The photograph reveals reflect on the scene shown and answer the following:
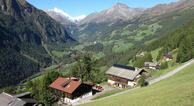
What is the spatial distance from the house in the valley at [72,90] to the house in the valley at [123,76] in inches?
860

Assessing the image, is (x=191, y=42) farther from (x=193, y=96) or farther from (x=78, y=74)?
(x=193, y=96)

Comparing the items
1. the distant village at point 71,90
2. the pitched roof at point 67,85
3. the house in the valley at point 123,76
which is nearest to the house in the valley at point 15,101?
the distant village at point 71,90

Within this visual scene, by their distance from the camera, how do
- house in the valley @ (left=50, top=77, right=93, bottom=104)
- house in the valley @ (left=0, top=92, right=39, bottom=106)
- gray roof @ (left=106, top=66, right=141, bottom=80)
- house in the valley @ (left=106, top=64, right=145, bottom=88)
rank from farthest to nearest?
1. gray roof @ (left=106, top=66, right=141, bottom=80)
2. house in the valley @ (left=106, top=64, right=145, bottom=88)
3. house in the valley @ (left=50, top=77, right=93, bottom=104)
4. house in the valley @ (left=0, top=92, right=39, bottom=106)

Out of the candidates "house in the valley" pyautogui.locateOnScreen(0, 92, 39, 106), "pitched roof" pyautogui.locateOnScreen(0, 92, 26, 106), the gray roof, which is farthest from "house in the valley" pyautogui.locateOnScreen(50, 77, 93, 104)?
the gray roof

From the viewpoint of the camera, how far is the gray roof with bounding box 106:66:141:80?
437 feet

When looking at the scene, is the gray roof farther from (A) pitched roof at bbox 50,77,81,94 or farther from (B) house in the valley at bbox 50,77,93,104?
(A) pitched roof at bbox 50,77,81,94

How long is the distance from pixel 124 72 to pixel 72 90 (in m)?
35.5

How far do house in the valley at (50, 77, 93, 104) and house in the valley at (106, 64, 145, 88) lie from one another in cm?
2185

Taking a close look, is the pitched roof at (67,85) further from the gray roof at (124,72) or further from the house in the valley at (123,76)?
the gray roof at (124,72)

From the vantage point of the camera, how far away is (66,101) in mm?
112188

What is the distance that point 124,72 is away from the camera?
13950 centimetres

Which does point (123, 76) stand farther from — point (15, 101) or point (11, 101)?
point (11, 101)

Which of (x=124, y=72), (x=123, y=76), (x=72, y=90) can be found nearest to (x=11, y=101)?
(x=72, y=90)

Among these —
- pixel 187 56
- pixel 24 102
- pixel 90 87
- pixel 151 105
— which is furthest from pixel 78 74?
pixel 151 105
